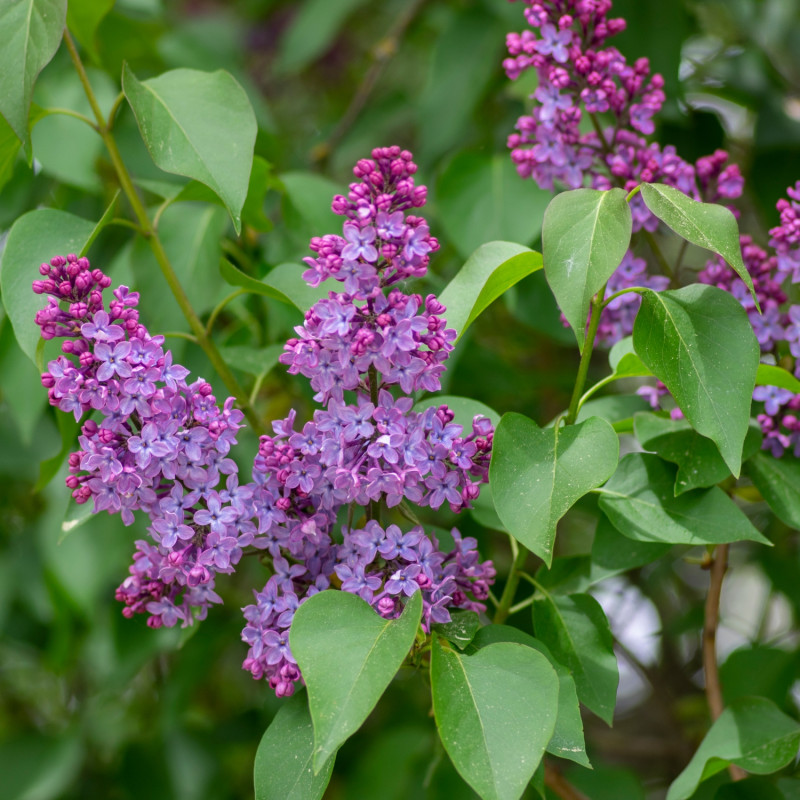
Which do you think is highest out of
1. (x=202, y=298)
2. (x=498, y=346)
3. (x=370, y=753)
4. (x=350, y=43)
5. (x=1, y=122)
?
(x=1, y=122)

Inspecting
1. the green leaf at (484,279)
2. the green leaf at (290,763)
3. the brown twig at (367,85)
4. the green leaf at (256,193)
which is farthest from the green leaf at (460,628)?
the brown twig at (367,85)

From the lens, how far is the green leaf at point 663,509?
2.51 feet

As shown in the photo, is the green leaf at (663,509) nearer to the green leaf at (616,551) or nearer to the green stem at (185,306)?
the green leaf at (616,551)

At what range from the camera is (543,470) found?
28.2 inches

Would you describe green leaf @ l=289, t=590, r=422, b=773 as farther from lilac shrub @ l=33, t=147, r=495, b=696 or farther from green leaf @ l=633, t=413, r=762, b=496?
green leaf @ l=633, t=413, r=762, b=496

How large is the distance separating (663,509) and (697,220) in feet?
0.82

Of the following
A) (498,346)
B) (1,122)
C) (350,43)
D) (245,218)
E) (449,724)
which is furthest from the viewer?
(350,43)

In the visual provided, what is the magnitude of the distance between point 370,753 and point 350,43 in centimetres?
208

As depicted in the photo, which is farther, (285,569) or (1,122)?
(1,122)

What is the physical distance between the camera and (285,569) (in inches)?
30.2

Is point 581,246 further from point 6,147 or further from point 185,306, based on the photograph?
point 6,147

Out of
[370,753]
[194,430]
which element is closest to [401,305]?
[194,430]

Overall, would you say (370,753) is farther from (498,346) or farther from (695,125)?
(695,125)

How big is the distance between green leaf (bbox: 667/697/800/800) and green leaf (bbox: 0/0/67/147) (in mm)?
792
